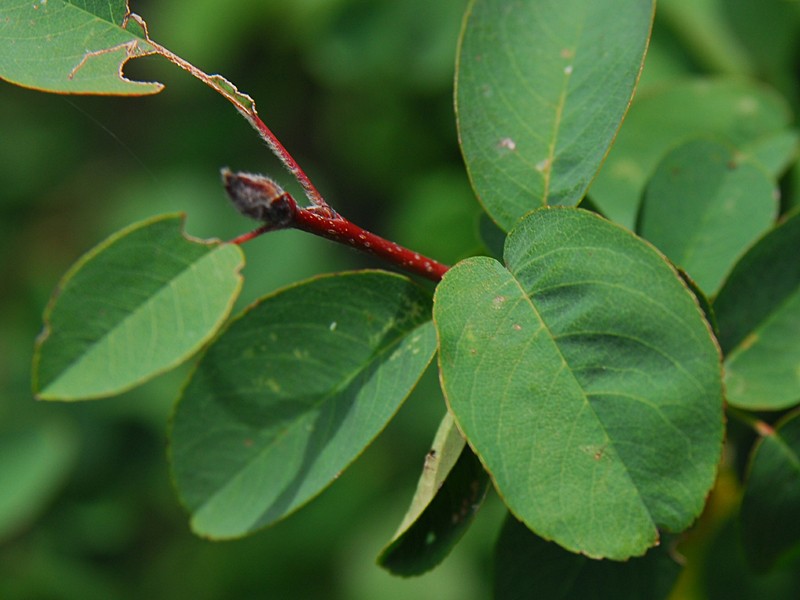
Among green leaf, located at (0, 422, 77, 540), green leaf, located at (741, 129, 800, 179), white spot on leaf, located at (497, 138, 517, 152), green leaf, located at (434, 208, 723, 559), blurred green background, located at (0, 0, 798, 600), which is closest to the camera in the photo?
green leaf, located at (434, 208, 723, 559)

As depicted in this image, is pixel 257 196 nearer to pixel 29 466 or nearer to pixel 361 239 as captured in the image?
pixel 361 239

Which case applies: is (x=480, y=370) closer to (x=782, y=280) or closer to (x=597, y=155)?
(x=597, y=155)

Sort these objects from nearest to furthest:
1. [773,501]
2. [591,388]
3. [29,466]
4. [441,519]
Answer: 1. [591,388]
2. [441,519]
3. [773,501]
4. [29,466]

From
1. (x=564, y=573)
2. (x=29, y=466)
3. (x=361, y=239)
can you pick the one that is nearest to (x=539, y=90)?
(x=361, y=239)

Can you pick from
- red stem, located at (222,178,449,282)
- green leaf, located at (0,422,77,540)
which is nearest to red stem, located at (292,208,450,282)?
red stem, located at (222,178,449,282)

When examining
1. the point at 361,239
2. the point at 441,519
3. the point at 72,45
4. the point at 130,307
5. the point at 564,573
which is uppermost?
the point at 72,45

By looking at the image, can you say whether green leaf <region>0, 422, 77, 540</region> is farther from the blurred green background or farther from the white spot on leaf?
the white spot on leaf

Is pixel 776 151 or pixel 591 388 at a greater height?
pixel 591 388
